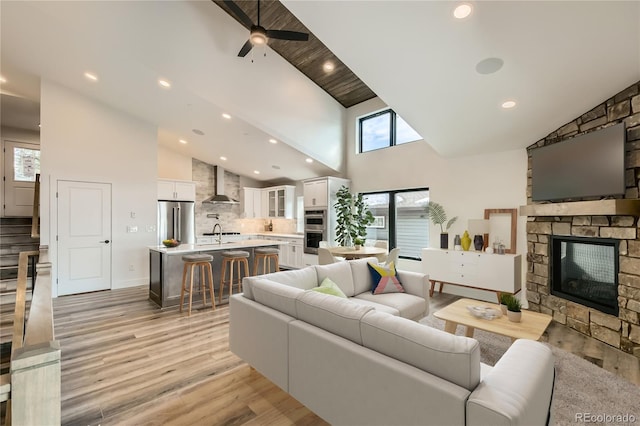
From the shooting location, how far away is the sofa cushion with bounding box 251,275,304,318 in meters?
2.20

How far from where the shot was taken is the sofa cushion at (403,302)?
10.4 ft

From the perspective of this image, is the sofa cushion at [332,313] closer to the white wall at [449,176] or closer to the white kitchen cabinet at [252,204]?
the white wall at [449,176]

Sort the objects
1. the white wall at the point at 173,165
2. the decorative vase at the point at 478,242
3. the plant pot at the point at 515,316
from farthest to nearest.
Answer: the white wall at the point at 173,165 < the decorative vase at the point at 478,242 < the plant pot at the point at 515,316

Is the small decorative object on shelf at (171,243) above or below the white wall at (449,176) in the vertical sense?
below

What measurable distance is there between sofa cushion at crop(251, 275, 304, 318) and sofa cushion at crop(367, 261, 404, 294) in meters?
1.58

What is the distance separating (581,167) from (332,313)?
11.6 ft

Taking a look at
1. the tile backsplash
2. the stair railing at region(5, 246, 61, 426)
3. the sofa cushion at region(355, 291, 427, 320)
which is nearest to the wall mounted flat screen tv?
the sofa cushion at region(355, 291, 427, 320)

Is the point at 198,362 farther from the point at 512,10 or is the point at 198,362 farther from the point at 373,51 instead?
the point at 512,10

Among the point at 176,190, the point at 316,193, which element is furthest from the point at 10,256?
the point at 316,193

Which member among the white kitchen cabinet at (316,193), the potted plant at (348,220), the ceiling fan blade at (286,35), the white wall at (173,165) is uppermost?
the ceiling fan blade at (286,35)

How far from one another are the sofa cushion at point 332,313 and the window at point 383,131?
4.82 m

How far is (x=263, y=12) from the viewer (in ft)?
15.2

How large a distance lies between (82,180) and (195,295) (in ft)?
9.74

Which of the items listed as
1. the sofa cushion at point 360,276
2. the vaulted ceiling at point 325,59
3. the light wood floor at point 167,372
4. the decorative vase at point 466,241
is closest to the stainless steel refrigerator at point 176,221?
the vaulted ceiling at point 325,59
